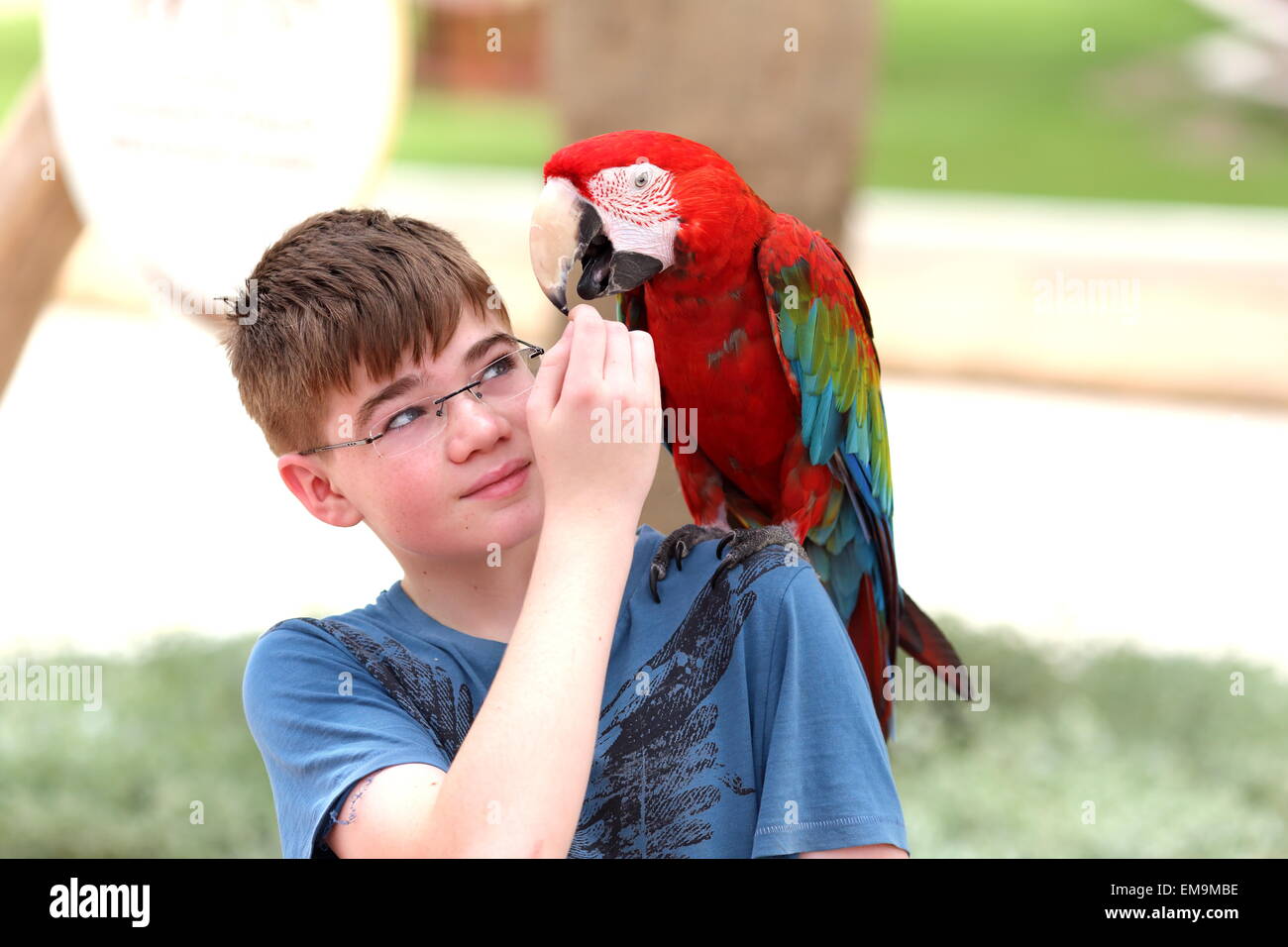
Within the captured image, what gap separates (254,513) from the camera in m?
4.55

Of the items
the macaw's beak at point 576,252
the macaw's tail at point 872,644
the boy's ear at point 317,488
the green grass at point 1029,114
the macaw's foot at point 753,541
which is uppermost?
the green grass at point 1029,114

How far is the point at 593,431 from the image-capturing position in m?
0.81

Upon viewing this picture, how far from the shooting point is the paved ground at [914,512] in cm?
358

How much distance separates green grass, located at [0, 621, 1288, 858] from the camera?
2.53 m

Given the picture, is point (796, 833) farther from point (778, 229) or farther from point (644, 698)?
point (778, 229)

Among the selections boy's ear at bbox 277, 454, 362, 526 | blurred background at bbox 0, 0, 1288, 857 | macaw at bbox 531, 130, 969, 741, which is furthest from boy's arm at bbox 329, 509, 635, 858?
blurred background at bbox 0, 0, 1288, 857

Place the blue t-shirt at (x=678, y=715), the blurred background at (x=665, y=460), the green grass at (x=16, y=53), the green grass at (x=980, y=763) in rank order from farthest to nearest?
the green grass at (x=16, y=53) < the green grass at (x=980, y=763) < the blurred background at (x=665, y=460) < the blue t-shirt at (x=678, y=715)

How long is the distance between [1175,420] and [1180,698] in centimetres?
268

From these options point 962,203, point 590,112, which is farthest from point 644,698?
point 962,203

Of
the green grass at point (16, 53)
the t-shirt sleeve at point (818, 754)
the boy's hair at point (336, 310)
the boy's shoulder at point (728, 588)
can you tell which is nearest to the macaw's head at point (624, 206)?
the boy's hair at point (336, 310)

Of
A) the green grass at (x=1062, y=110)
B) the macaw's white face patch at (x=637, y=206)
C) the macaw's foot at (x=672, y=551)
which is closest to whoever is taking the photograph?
the macaw's foot at (x=672, y=551)

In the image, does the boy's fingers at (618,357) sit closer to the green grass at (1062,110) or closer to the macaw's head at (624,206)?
the macaw's head at (624,206)

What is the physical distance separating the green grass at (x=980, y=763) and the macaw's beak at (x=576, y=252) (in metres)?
1.61

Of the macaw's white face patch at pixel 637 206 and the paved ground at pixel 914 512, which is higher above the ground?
the macaw's white face patch at pixel 637 206
